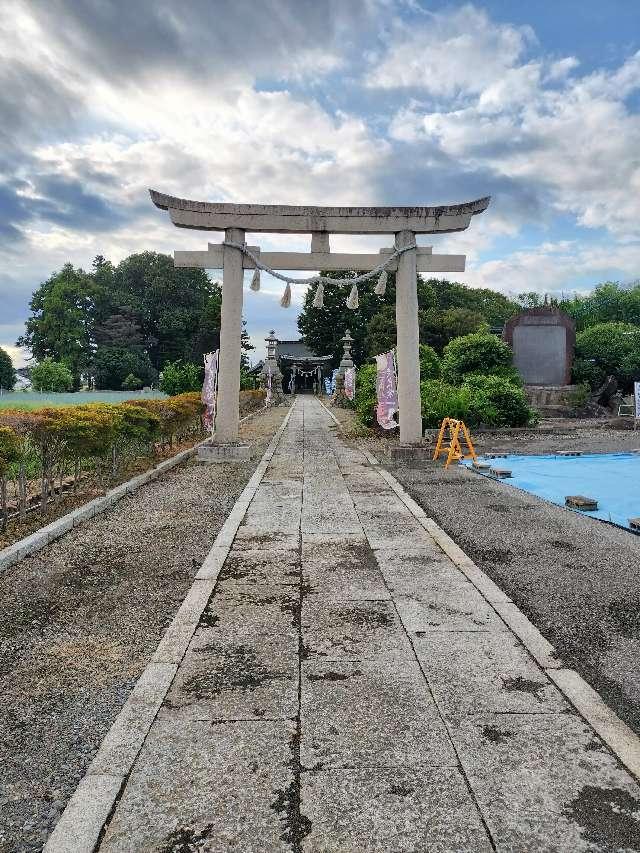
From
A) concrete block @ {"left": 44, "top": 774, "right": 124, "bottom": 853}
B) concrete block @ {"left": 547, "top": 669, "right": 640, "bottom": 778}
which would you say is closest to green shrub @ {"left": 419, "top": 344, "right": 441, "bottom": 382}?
concrete block @ {"left": 547, "top": 669, "right": 640, "bottom": 778}

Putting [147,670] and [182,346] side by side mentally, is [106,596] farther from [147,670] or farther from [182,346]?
[182,346]

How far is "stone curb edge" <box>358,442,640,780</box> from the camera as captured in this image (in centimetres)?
248

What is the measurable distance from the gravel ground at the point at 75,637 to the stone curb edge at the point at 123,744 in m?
0.09

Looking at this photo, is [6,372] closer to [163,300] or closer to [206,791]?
[163,300]

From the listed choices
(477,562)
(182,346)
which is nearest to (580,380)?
(477,562)

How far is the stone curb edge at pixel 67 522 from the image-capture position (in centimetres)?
502

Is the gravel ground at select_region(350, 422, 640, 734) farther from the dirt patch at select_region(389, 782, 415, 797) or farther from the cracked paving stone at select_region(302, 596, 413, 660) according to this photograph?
the dirt patch at select_region(389, 782, 415, 797)

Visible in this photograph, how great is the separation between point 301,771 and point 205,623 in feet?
5.39

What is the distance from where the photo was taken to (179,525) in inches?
251

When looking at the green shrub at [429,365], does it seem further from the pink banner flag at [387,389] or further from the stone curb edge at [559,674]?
the stone curb edge at [559,674]

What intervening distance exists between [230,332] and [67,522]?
6.37m

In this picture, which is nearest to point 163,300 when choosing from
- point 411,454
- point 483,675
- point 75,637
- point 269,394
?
point 269,394

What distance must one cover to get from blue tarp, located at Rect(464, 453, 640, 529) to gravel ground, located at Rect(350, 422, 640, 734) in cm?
102

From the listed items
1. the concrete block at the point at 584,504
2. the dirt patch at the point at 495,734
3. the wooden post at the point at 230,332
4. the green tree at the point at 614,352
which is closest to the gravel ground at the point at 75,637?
the dirt patch at the point at 495,734
